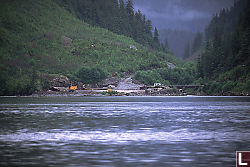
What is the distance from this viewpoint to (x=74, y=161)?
826 inches

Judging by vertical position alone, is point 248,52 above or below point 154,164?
above

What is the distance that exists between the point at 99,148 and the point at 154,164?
6.23m

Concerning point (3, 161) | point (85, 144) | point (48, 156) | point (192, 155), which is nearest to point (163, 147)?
point (192, 155)

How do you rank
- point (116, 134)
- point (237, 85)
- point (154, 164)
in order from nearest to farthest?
point (154, 164) < point (116, 134) < point (237, 85)

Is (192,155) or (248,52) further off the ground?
(248,52)

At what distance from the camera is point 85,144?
2728 centimetres

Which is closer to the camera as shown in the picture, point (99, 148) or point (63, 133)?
point (99, 148)

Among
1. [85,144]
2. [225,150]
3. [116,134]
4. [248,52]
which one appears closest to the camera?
[225,150]

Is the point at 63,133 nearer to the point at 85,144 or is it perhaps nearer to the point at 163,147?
the point at 85,144

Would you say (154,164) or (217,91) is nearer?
(154,164)

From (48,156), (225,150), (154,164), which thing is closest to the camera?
(154,164)

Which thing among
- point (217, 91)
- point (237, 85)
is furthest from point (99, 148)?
point (217, 91)

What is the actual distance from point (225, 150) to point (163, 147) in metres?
3.99

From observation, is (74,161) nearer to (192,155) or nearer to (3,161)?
(3,161)
